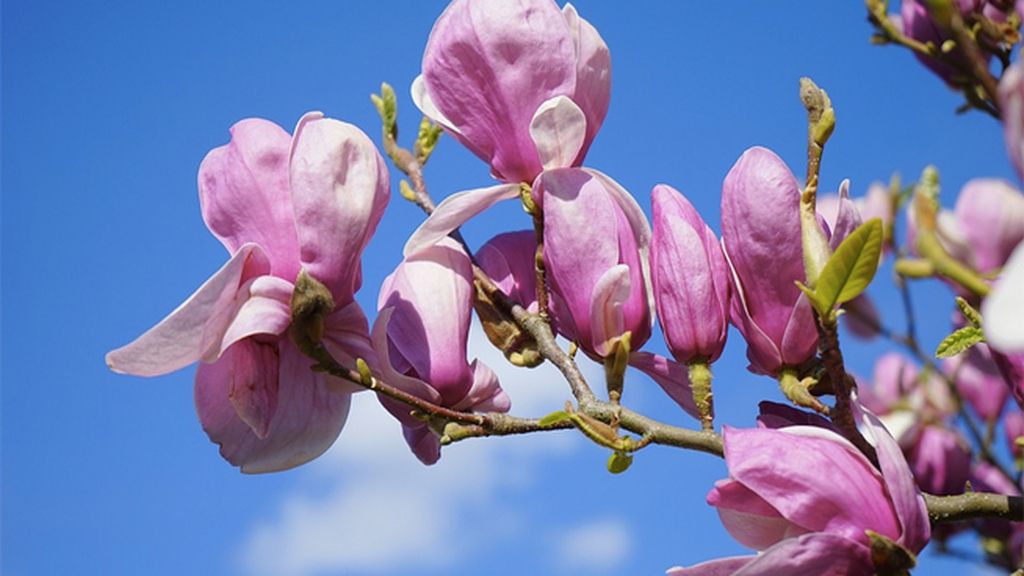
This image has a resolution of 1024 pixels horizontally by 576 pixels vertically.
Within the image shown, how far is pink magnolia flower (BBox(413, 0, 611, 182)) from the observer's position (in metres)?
0.85

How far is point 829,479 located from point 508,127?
1.22 feet

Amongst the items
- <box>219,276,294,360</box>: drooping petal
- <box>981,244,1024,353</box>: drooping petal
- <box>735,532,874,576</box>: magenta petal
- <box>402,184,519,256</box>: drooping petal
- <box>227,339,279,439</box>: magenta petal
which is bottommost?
<box>735,532,874,576</box>: magenta petal

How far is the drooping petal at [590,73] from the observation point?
0.89 meters

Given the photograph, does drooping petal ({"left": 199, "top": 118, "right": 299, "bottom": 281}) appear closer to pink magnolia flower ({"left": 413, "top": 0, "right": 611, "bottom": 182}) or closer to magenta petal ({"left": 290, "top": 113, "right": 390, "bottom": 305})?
magenta petal ({"left": 290, "top": 113, "right": 390, "bottom": 305})

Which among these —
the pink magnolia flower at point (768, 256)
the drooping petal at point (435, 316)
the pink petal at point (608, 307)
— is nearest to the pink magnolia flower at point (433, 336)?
the drooping petal at point (435, 316)

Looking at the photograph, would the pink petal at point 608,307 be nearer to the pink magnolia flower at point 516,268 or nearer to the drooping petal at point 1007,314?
the pink magnolia flower at point 516,268

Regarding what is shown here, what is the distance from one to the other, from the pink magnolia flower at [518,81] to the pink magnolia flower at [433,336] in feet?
0.30

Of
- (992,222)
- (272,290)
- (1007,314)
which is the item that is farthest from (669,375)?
(992,222)

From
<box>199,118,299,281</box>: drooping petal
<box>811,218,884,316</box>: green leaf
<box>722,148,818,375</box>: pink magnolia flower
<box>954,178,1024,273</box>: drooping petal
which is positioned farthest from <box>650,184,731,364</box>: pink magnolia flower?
<box>954,178,1024,273</box>: drooping petal

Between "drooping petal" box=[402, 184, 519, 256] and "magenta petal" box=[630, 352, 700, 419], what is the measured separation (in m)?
0.16

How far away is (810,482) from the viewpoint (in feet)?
2.20

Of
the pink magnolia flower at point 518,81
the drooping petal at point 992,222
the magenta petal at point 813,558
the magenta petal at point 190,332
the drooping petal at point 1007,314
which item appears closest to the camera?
the drooping petal at point 1007,314

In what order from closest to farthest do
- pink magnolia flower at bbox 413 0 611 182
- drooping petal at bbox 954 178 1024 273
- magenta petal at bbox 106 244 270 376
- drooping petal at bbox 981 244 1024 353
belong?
drooping petal at bbox 981 244 1024 353 → magenta petal at bbox 106 244 270 376 → pink magnolia flower at bbox 413 0 611 182 → drooping petal at bbox 954 178 1024 273

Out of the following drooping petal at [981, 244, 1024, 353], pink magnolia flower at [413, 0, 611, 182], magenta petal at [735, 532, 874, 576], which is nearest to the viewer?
drooping petal at [981, 244, 1024, 353]
